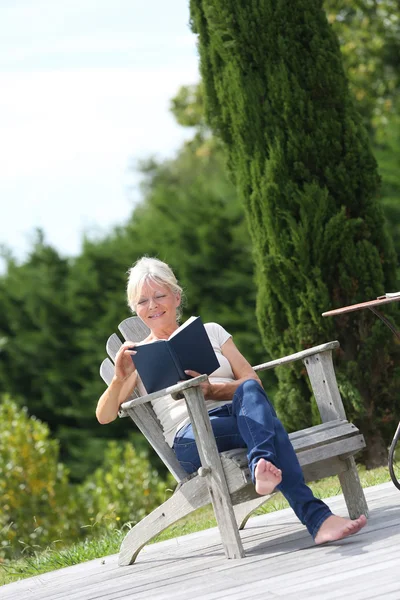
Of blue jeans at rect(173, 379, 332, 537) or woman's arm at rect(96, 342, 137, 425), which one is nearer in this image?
blue jeans at rect(173, 379, 332, 537)

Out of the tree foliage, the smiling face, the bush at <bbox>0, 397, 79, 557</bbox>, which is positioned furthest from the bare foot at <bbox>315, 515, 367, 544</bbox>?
the tree foliage

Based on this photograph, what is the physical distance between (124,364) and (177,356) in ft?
0.96

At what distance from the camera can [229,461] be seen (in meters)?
3.56

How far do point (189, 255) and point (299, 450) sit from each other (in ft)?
21.8

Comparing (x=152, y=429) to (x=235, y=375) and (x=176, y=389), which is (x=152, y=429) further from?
(x=176, y=389)

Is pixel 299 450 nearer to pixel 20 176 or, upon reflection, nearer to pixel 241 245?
pixel 241 245

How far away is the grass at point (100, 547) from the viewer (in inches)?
180

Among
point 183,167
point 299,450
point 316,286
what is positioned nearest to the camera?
point 299,450

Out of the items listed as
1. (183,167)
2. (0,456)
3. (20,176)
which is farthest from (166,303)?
(183,167)

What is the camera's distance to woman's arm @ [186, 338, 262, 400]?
3.83 metres

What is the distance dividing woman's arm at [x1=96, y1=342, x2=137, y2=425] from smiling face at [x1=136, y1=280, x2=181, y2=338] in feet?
0.78

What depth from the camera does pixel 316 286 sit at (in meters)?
5.96

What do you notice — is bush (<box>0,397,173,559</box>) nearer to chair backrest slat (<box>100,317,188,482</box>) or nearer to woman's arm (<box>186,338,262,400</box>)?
chair backrest slat (<box>100,317,188,482</box>)

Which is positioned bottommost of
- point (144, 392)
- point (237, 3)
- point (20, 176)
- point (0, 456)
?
point (0, 456)
